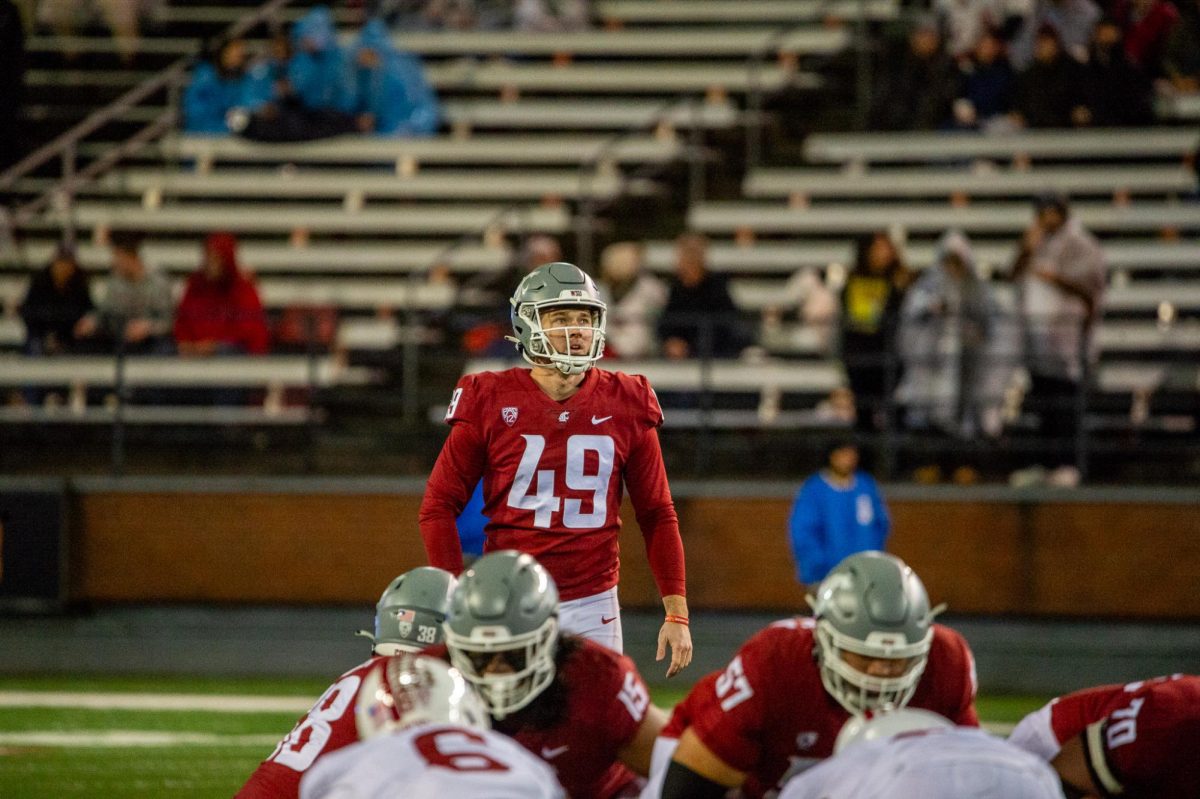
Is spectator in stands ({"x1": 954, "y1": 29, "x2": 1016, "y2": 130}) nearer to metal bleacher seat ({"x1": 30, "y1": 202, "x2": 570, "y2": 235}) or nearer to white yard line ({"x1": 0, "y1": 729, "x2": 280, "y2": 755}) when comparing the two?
metal bleacher seat ({"x1": 30, "y1": 202, "x2": 570, "y2": 235})

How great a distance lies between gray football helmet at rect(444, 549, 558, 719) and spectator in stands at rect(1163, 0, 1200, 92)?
11.2m

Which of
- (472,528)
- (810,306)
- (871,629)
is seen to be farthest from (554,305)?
(810,306)

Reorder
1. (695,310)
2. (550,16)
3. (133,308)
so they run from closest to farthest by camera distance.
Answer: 1. (695,310)
2. (133,308)
3. (550,16)

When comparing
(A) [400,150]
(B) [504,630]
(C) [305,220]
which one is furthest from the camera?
(A) [400,150]

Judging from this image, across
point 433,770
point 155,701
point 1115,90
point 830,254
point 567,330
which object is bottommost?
point 155,701

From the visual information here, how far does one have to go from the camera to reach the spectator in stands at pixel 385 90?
571 inches

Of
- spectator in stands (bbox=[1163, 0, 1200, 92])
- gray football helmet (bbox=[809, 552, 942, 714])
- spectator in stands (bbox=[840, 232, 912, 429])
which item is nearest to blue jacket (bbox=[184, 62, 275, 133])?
spectator in stands (bbox=[840, 232, 912, 429])

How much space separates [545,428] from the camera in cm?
581

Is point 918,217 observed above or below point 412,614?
above

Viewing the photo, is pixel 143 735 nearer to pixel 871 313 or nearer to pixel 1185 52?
pixel 871 313

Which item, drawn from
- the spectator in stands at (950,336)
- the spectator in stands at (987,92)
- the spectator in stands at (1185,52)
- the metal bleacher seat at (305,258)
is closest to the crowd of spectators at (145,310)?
the metal bleacher seat at (305,258)

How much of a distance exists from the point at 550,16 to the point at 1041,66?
15.3ft

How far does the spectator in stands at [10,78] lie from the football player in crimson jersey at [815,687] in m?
11.4

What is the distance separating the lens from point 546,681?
4.57 metres
